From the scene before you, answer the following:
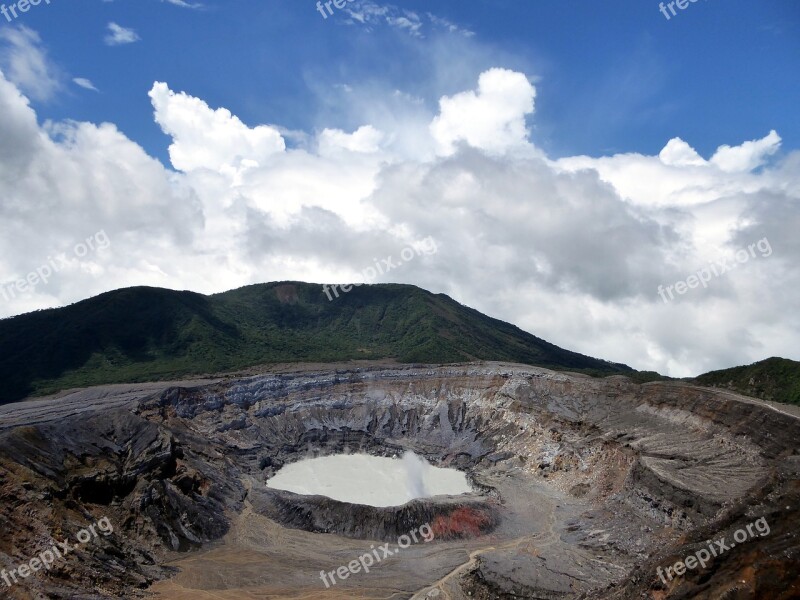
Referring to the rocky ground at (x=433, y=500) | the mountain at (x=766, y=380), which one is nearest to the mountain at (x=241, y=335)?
the mountain at (x=766, y=380)

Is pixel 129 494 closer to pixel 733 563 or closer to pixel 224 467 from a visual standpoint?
pixel 224 467

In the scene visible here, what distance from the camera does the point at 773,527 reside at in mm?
20406

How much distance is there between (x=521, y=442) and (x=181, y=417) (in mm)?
48440

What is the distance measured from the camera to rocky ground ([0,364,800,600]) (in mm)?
34844

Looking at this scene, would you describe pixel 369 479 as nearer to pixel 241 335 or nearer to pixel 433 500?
pixel 433 500

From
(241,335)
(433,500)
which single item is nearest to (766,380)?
(433,500)

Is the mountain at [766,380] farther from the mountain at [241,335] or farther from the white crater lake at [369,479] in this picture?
the white crater lake at [369,479]

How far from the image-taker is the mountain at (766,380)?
2726 inches

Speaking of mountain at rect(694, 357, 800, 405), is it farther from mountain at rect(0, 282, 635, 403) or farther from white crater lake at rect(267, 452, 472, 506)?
white crater lake at rect(267, 452, 472, 506)

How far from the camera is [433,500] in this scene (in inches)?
2217

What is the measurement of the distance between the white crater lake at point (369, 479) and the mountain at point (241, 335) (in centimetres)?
4713

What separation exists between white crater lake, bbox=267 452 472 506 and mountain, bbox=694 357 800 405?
4112cm

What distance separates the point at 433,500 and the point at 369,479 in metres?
12.0

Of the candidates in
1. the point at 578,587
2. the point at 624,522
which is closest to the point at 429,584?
the point at 578,587
